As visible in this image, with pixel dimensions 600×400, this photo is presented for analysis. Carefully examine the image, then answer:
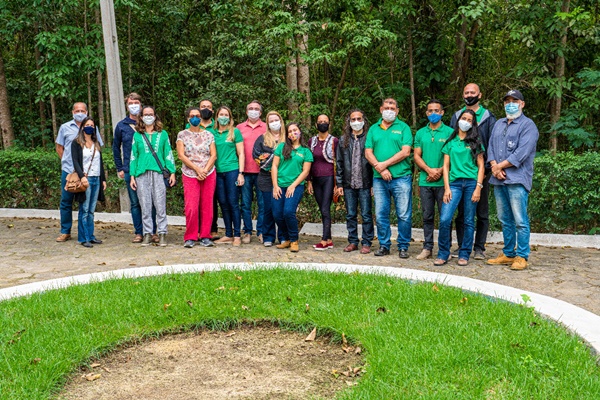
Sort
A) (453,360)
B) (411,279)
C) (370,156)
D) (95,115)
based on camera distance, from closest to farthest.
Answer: (453,360) → (411,279) → (370,156) → (95,115)

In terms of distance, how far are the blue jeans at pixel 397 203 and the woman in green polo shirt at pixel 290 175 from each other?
3.58ft

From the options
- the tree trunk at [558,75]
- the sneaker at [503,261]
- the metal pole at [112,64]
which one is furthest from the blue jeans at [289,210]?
the tree trunk at [558,75]

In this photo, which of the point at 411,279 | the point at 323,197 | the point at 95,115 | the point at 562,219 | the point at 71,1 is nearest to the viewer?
the point at 411,279

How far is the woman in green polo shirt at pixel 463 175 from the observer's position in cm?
780

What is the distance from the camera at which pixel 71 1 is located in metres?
13.3

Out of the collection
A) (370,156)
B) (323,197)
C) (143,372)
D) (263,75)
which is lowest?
(143,372)

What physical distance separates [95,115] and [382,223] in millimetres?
13774

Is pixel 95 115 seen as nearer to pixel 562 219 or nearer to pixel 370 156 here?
pixel 370 156

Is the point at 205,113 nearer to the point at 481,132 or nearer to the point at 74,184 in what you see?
the point at 74,184

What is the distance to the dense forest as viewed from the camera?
37.0ft

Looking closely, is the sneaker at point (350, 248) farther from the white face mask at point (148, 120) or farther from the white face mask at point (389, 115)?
the white face mask at point (148, 120)

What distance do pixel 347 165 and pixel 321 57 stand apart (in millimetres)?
2708

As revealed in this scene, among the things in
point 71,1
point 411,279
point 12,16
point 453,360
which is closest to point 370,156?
point 411,279

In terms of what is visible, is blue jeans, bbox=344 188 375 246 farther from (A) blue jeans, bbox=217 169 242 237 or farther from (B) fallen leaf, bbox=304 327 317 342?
(B) fallen leaf, bbox=304 327 317 342
